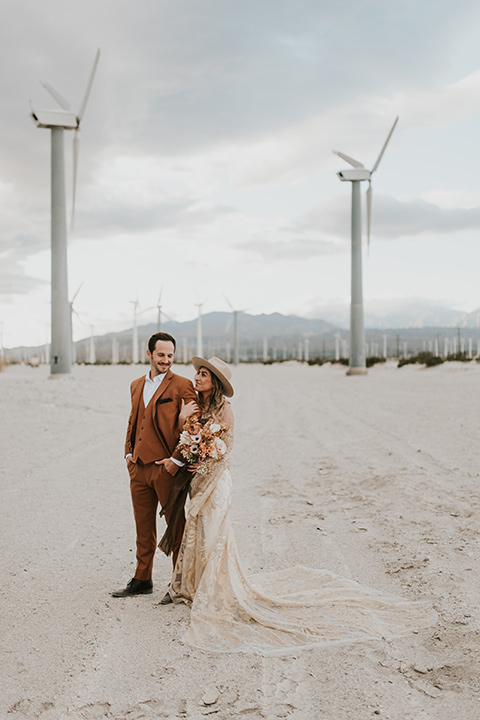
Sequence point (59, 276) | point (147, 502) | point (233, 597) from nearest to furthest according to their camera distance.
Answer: point (233, 597) < point (147, 502) < point (59, 276)

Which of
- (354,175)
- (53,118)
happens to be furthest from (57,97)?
(354,175)

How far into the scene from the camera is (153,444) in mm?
4750

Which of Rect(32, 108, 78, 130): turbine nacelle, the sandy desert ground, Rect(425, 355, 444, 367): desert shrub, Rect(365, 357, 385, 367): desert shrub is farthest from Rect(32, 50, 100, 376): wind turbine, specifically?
Rect(365, 357, 385, 367): desert shrub

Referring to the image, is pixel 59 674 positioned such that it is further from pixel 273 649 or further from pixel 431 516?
pixel 431 516

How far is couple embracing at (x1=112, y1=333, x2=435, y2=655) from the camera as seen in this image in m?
4.20

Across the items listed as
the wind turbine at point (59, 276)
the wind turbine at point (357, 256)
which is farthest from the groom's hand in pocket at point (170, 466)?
the wind turbine at point (357, 256)

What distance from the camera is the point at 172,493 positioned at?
15.2 feet

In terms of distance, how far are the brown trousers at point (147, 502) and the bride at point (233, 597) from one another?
0.21m

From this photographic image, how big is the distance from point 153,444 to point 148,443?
0.04 m

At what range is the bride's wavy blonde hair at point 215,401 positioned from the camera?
4.68 meters

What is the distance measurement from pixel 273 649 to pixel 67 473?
268 inches

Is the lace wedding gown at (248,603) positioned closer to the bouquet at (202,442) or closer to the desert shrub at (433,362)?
the bouquet at (202,442)

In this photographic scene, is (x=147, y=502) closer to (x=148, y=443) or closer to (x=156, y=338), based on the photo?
(x=148, y=443)

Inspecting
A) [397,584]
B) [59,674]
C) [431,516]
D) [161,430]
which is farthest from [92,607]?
[431,516]
